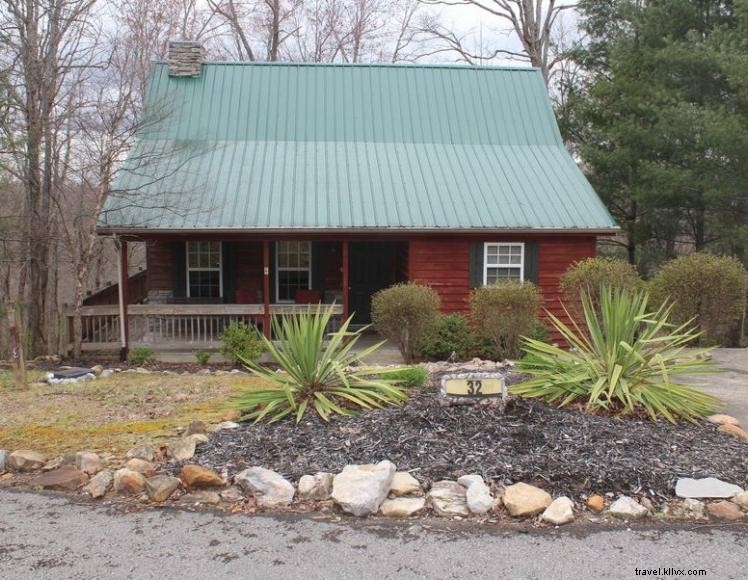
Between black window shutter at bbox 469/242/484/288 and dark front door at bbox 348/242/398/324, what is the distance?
7.32 feet

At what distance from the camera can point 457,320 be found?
37.1 ft

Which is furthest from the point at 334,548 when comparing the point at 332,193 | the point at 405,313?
the point at 332,193

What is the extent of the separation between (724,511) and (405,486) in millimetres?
2133

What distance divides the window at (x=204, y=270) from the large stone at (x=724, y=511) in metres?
11.3

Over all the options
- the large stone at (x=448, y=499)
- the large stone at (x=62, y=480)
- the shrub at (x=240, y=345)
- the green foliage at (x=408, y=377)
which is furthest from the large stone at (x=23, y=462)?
the shrub at (x=240, y=345)

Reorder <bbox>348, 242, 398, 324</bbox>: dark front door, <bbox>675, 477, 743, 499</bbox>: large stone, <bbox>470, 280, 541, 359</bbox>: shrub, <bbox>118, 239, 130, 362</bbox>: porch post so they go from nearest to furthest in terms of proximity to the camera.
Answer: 1. <bbox>675, 477, 743, 499</bbox>: large stone
2. <bbox>470, 280, 541, 359</bbox>: shrub
3. <bbox>118, 239, 130, 362</bbox>: porch post
4. <bbox>348, 242, 398, 324</bbox>: dark front door

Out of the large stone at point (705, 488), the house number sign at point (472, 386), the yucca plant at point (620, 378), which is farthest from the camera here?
the yucca plant at point (620, 378)

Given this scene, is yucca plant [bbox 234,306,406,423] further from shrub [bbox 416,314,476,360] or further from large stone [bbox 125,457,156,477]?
shrub [bbox 416,314,476,360]

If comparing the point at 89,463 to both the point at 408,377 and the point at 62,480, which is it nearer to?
the point at 62,480

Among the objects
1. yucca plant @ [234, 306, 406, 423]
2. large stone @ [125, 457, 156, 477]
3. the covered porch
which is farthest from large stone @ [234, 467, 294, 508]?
the covered porch

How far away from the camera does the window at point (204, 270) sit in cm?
1421

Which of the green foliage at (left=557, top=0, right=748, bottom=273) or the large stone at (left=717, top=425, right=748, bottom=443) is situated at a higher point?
the green foliage at (left=557, top=0, right=748, bottom=273)

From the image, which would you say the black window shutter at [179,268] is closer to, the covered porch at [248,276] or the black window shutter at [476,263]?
the covered porch at [248,276]

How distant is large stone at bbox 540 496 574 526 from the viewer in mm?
4309
